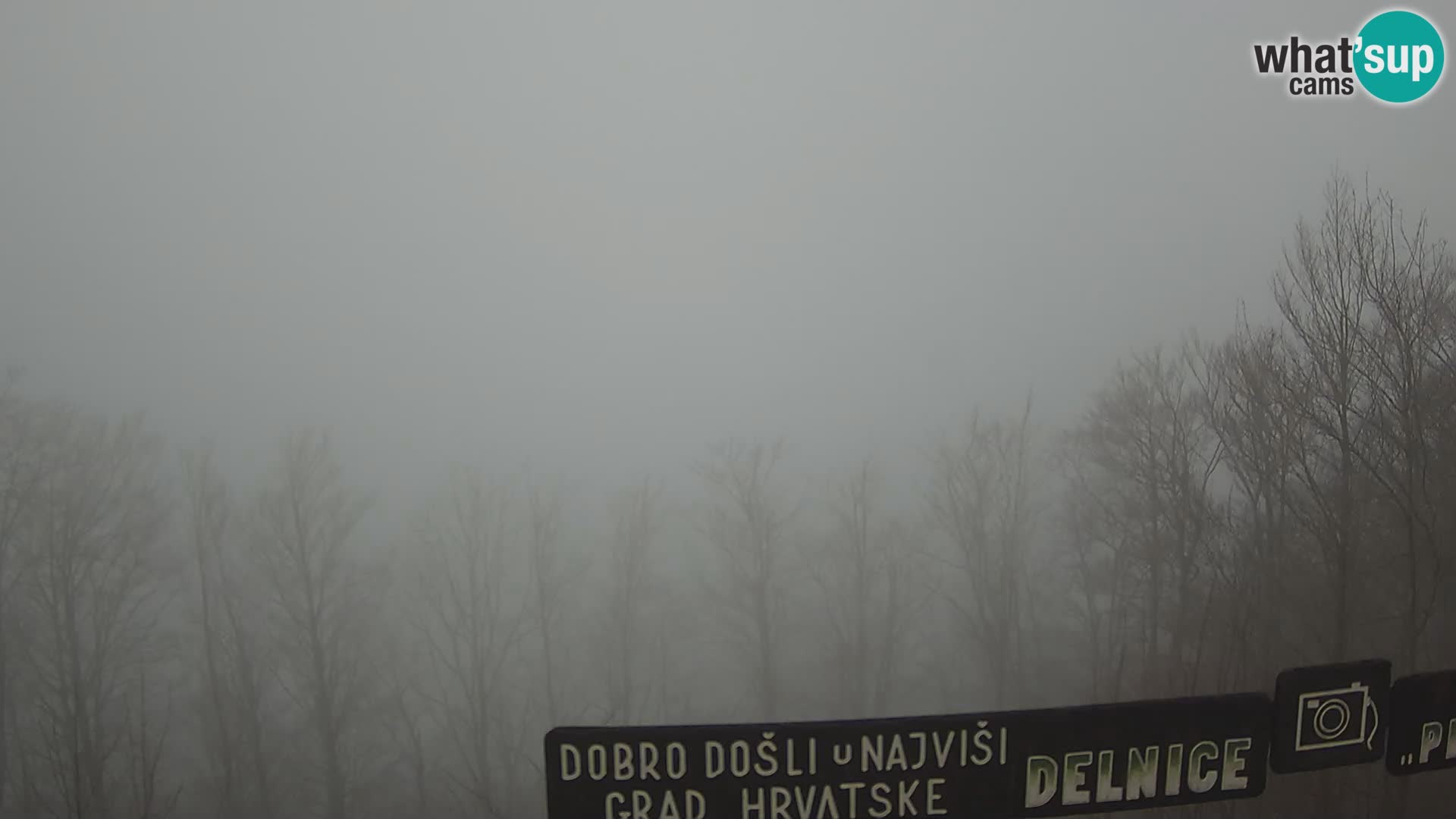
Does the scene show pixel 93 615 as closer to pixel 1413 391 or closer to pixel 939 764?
pixel 939 764

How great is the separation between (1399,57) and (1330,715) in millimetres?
2596

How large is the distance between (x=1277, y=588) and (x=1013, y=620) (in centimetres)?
112

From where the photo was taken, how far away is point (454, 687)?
3.38 m

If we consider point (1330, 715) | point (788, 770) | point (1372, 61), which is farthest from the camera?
point (1372, 61)

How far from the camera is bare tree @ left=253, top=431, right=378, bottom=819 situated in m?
3.27

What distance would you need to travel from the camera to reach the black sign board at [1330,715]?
2.56 meters

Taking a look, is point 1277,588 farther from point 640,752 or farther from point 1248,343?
point 640,752

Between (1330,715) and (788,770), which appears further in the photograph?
(1330,715)

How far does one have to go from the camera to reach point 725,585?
3414 mm

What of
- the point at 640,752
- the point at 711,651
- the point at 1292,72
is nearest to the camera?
the point at 640,752

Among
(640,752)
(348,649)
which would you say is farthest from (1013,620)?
(348,649)

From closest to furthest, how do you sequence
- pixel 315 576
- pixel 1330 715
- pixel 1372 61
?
pixel 1330 715 < pixel 1372 61 < pixel 315 576

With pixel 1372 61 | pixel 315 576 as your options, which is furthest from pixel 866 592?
pixel 1372 61

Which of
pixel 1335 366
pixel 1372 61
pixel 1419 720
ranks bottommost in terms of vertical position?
pixel 1419 720
